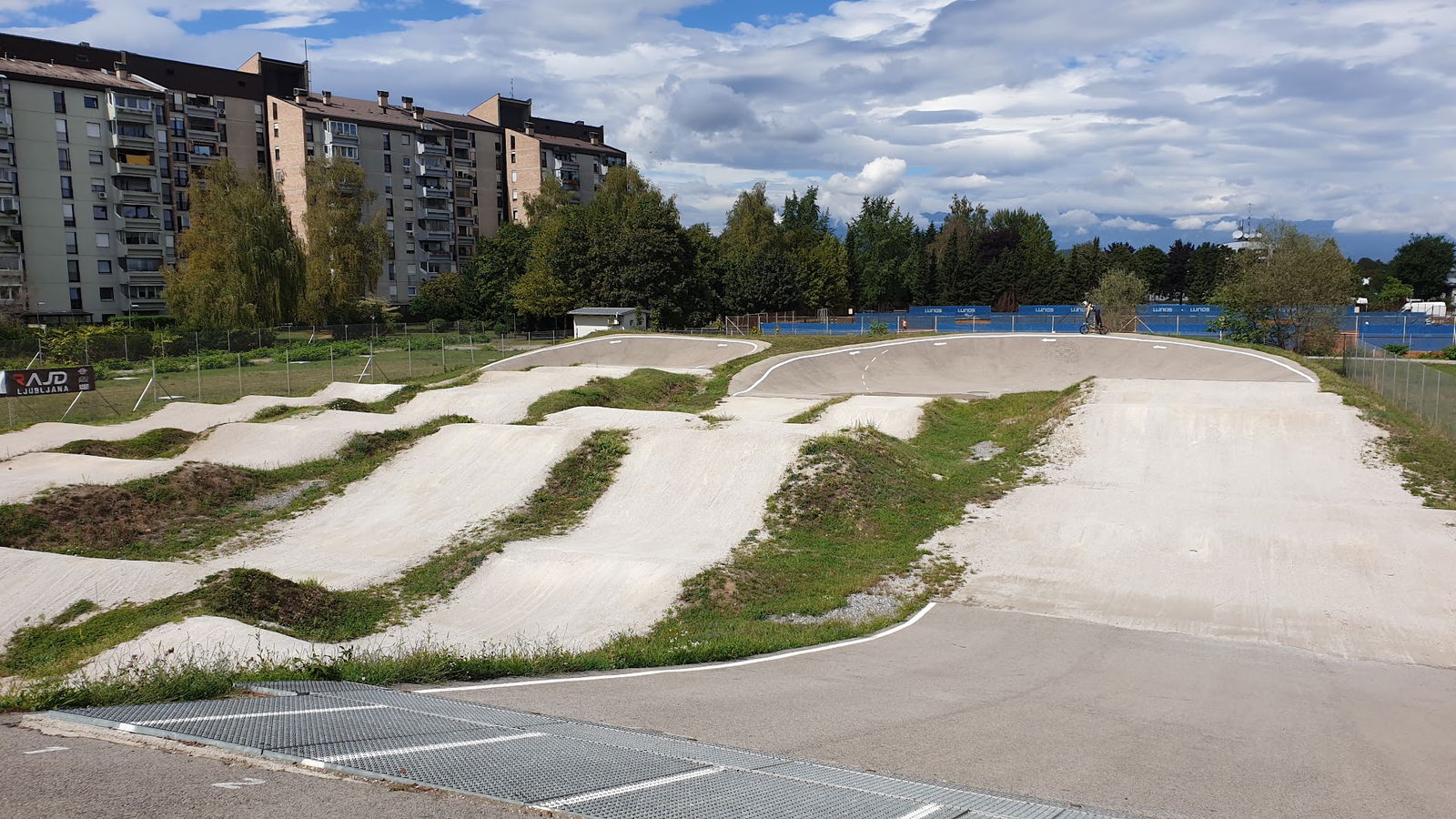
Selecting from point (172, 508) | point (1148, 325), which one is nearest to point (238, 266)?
point (172, 508)

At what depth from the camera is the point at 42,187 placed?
67.6 m

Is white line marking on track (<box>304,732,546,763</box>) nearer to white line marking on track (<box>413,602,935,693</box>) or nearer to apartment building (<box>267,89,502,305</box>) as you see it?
white line marking on track (<box>413,602,935,693</box>)

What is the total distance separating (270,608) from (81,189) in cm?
7411

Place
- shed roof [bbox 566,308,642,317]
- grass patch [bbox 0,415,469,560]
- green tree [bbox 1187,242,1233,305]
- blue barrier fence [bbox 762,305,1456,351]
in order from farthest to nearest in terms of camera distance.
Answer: green tree [bbox 1187,242,1233,305], shed roof [bbox 566,308,642,317], blue barrier fence [bbox 762,305,1456,351], grass patch [bbox 0,415,469,560]

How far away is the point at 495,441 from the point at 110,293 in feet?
216

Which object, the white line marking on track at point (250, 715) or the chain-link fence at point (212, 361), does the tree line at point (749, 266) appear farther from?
the white line marking on track at point (250, 715)

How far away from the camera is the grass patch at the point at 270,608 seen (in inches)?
441

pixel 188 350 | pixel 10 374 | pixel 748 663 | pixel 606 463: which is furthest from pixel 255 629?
pixel 188 350

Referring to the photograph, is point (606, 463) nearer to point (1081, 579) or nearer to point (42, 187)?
point (1081, 579)

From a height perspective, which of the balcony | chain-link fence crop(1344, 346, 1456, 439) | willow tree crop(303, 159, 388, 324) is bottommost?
chain-link fence crop(1344, 346, 1456, 439)

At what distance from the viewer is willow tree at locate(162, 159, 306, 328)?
187ft

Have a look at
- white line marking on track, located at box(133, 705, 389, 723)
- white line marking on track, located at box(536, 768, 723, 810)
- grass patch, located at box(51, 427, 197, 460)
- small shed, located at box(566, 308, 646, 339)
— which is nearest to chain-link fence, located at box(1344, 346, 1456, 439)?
white line marking on track, located at box(536, 768, 723, 810)

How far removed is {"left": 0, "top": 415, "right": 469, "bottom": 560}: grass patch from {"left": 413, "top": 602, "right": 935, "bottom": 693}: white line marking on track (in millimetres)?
11083

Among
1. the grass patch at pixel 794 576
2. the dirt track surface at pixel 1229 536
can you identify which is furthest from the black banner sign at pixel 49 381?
the dirt track surface at pixel 1229 536
